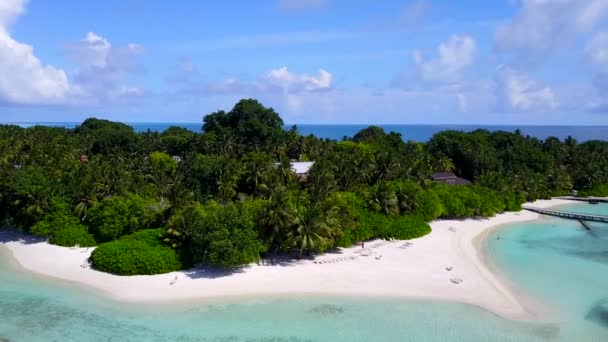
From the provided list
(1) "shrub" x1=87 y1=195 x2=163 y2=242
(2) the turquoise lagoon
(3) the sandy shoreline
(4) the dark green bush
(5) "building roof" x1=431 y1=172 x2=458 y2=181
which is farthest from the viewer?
(4) the dark green bush

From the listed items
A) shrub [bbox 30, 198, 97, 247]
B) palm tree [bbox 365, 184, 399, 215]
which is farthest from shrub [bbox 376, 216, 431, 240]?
shrub [bbox 30, 198, 97, 247]

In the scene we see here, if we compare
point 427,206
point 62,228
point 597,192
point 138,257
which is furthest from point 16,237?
point 597,192

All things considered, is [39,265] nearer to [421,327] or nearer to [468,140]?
[421,327]

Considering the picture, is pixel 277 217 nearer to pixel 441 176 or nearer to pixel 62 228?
pixel 62 228

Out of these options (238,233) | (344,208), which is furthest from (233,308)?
(344,208)

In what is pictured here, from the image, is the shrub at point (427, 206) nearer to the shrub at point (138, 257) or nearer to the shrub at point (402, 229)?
the shrub at point (402, 229)

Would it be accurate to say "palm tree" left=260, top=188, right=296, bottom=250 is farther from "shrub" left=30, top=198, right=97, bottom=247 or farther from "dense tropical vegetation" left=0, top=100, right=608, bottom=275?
"shrub" left=30, top=198, right=97, bottom=247

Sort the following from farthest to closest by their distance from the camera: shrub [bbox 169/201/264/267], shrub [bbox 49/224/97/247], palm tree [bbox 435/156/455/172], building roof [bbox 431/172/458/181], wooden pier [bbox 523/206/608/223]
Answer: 1. palm tree [bbox 435/156/455/172]
2. building roof [bbox 431/172/458/181]
3. wooden pier [bbox 523/206/608/223]
4. shrub [bbox 49/224/97/247]
5. shrub [bbox 169/201/264/267]
